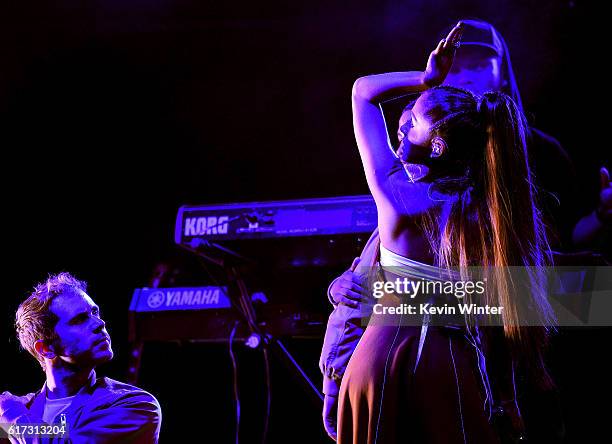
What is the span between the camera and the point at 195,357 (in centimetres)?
392

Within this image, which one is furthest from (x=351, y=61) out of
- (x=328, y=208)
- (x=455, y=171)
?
(x=455, y=171)

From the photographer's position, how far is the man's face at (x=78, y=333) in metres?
2.40

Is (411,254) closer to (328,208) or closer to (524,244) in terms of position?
(524,244)

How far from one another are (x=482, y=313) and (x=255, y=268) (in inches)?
66.1

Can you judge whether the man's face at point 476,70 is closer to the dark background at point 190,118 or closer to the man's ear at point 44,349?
the dark background at point 190,118

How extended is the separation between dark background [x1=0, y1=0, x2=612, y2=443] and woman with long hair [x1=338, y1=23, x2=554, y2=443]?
2043mm

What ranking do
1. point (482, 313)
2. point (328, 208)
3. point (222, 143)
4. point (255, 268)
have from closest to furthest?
1. point (482, 313)
2. point (328, 208)
3. point (255, 268)
4. point (222, 143)

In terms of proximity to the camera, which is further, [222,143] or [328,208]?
[222,143]

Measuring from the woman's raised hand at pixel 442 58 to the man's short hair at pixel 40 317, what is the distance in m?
1.64

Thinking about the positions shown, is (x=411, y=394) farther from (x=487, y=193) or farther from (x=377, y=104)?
(x=377, y=104)

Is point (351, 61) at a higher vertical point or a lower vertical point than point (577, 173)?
higher

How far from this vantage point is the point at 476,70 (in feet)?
11.4

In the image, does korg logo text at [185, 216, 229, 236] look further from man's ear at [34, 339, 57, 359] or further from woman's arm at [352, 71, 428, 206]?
woman's arm at [352, 71, 428, 206]

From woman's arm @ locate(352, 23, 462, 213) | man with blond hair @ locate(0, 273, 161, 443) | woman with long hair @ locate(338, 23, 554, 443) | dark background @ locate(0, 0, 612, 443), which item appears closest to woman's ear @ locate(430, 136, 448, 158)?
woman with long hair @ locate(338, 23, 554, 443)
